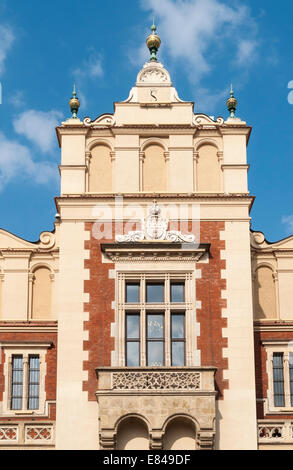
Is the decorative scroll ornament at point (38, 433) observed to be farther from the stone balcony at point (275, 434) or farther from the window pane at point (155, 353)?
the stone balcony at point (275, 434)

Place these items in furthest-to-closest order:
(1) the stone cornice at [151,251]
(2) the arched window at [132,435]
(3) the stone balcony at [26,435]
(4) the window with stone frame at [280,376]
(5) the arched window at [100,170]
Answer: (5) the arched window at [100,170], (4) the window with stone frame at [280,376], (1) the stone cornice at [151,251], (3) the stone balcony at [26,435], (2) the arched window at [132,435]

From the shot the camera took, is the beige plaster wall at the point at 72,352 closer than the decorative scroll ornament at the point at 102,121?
Yes

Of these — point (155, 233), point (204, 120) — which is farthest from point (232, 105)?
point (155, 233)

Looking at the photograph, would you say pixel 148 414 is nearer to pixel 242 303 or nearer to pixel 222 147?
pixel 242 303

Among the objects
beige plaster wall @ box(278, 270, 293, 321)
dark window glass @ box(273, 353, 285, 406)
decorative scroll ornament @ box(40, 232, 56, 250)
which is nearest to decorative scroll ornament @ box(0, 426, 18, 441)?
decorative scroll ornament @ box(40, 232, 56, 250)

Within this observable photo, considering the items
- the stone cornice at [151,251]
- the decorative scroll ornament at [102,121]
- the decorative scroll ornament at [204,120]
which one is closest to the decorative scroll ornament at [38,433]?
the stone cornice at [151,251]

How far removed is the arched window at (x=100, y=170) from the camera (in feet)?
104

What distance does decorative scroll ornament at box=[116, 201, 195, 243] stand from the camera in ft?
100

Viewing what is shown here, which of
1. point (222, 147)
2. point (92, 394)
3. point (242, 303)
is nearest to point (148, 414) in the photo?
point (92, 394)

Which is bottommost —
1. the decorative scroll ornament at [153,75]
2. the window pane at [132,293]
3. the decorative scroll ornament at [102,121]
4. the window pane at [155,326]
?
the window pane at [155,326]

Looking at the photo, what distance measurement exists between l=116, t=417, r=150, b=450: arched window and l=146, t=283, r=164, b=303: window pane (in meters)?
3.38

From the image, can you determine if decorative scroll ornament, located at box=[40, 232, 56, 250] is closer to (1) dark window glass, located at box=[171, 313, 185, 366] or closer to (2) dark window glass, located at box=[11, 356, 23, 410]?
(2) dark window glass, located at box=[11, 356, 23, 410]

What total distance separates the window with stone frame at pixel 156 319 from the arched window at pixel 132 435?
1539 mm
